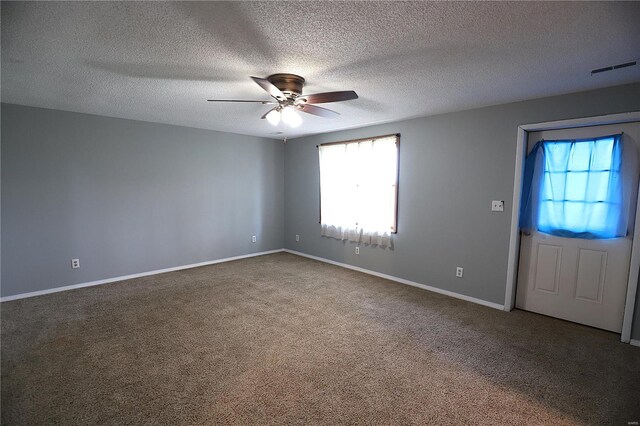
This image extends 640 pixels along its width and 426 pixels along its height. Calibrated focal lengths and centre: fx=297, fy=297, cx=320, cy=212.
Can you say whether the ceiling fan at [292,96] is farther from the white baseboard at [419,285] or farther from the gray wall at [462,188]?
the white baseboard at [419,285]

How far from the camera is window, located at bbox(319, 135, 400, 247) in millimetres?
4395

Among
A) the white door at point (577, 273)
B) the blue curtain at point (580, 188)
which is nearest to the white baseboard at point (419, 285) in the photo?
the white door at point (577, 273)

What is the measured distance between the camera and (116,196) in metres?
4.24

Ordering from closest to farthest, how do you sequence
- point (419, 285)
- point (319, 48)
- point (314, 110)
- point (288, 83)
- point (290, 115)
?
point (319, 48) < point (288, 83) < point (290, 115) < point (314, 110) < point (419, 285)

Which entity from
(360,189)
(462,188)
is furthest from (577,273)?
(360,189)

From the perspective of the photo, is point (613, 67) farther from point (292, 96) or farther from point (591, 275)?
point (292, 96)

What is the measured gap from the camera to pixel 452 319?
3.19 m

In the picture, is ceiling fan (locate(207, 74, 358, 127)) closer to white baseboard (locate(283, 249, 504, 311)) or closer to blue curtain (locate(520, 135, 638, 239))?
blue curtain (locate(520, 135, 638, 239))

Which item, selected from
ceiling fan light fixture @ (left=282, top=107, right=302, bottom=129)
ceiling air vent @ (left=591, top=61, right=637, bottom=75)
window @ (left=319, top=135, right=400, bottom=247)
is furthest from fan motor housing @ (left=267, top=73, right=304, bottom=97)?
ceiling air vent @ (left=591, top=61, right=637, bottom=75)

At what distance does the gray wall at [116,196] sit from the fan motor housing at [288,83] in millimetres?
2922

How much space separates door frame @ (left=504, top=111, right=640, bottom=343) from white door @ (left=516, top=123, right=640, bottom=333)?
0.28 feet

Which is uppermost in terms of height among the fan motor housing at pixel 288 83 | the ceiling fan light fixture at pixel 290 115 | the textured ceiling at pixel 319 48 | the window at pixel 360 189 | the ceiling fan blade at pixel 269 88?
the textured ceiling at pixel 319 48

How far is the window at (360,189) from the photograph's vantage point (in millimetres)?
4395

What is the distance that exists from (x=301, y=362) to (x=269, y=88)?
7.14 ft
